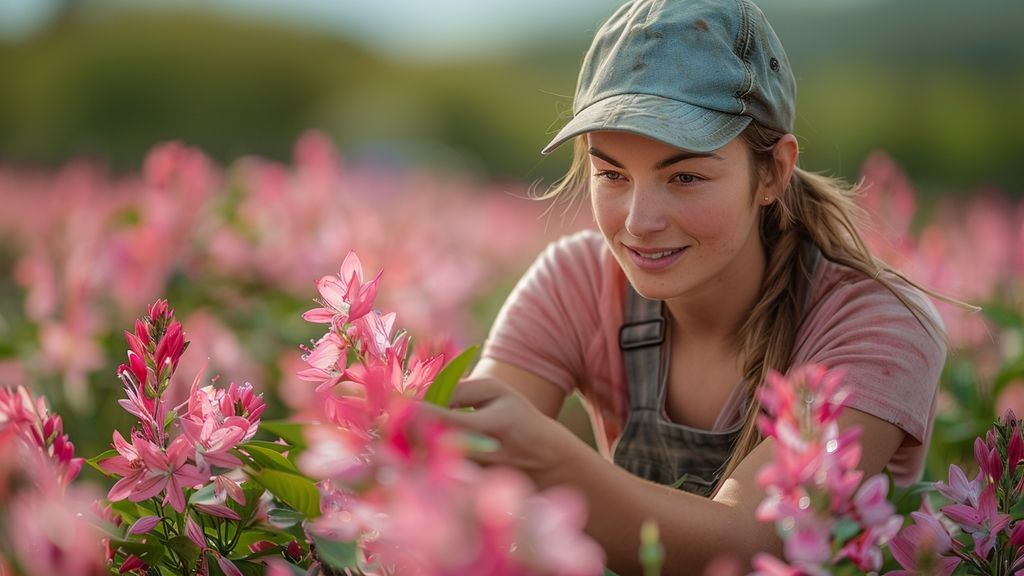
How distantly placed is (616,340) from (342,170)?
5.71 meters

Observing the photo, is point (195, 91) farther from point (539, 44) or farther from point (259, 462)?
point (259, 462)

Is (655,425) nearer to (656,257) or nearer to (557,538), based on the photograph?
(656,257)

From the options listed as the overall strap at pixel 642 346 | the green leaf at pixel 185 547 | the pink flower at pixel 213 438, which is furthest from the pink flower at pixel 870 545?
the overall strap at pixel 642 346

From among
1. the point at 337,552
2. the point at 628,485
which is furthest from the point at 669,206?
the point at 337,552

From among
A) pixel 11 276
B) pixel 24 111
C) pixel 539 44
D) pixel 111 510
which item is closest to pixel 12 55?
pixel 24 111

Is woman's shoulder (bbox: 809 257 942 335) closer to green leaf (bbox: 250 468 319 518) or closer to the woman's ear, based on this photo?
the woman's ear

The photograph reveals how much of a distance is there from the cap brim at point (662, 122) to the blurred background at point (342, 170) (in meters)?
0.42

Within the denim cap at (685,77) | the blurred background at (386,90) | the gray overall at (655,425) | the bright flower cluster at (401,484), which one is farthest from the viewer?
the blurred background at (386,90)

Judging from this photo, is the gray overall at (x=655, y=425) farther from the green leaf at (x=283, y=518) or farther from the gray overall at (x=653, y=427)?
the green leaf at (x=283, y=518)

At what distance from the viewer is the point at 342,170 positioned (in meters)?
7.71

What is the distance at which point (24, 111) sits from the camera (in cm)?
2028

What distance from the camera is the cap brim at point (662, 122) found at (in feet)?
5.66

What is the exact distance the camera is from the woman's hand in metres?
1.37

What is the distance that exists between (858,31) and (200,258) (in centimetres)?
2538
